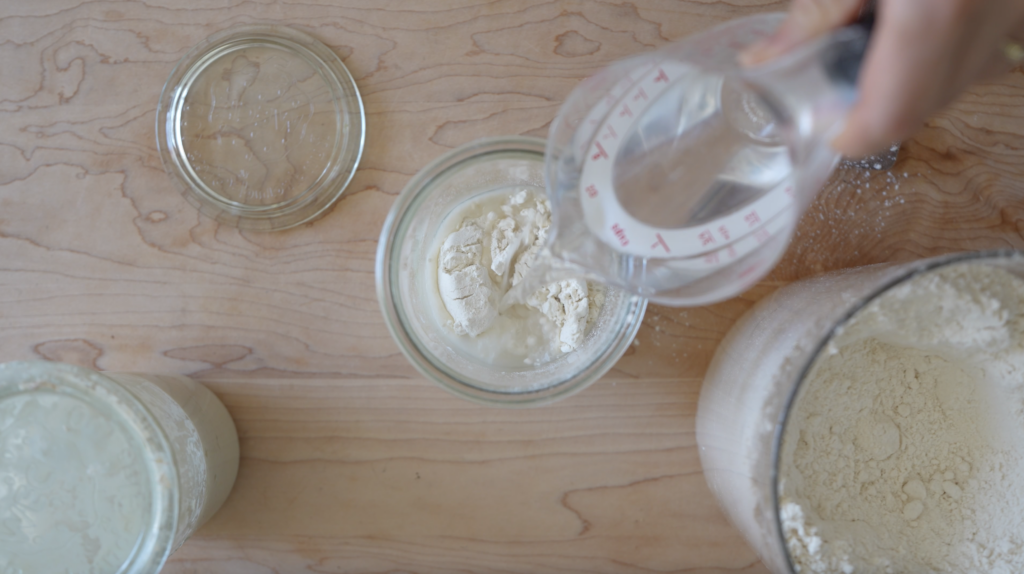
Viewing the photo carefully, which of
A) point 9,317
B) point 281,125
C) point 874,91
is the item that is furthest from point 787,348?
point 9,317

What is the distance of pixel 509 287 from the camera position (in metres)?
0.72

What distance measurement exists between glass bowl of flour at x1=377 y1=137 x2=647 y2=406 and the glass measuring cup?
0.07m

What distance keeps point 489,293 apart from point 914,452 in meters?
0.51

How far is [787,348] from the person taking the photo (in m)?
0.57

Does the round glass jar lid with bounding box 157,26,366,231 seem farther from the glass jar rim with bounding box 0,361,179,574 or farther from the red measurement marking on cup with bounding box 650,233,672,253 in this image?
the red measurement marking on cup with bounding box 650,233,672,253

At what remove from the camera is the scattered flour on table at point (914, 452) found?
2.09 feet

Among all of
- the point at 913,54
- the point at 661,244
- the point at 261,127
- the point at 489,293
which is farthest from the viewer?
the point at 261,127

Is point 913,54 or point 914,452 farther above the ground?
point 913,54

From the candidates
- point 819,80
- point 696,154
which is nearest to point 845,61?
point 819,80

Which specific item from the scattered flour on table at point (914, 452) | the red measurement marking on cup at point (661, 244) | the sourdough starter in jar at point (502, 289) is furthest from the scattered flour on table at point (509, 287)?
the scattered flour on table at point (914, 452)

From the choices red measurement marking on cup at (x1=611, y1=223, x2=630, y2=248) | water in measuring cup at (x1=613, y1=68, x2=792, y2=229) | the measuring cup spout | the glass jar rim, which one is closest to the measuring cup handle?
the measuring cup spout

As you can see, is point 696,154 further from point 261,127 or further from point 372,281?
point 261,127

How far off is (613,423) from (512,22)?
0.53 m

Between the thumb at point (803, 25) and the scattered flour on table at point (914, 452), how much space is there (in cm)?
31
